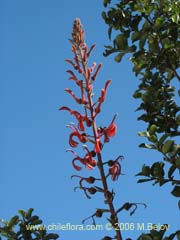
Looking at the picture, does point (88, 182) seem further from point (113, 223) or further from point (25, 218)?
point (25, 218)

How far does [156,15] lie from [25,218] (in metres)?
2.30

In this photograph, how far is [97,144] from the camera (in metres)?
3.63

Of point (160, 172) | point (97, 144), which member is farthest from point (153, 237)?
point (97, 144)

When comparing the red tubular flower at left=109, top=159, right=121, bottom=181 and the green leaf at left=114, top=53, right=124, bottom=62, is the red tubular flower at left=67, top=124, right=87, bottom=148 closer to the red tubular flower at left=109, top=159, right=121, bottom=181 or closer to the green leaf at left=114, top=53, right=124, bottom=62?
the red tubular flower at left=109, top=159, right=121, bottom=181

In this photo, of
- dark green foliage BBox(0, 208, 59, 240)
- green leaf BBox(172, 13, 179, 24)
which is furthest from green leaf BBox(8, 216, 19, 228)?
green leaf BBox(172, 13, 179, 24)

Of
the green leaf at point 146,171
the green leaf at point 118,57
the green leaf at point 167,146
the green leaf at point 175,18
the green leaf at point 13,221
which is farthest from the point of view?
the green leaf at point 118,57

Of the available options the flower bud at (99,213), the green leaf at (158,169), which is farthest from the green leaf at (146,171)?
the flower bud at (99,213)

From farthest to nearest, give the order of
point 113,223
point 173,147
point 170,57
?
1. point 170,57
2. point 173,147
3. point 113,223

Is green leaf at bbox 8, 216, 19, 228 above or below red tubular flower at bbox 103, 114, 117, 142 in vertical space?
below

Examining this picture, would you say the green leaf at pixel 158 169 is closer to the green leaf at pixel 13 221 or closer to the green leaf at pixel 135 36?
the green leaf at pixel 13 221

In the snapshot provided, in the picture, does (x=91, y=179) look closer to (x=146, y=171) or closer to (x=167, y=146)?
(x=146, y=171)

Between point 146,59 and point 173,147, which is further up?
point 146,59

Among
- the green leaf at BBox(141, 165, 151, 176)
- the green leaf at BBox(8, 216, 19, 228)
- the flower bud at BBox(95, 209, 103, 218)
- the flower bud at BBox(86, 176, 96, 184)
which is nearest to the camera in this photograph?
the flower bud at BBox(95, 209, 103, 218)

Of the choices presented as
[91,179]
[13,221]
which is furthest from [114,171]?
[13,221]
